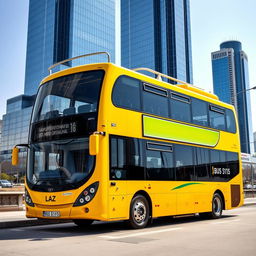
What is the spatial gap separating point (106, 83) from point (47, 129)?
216cm

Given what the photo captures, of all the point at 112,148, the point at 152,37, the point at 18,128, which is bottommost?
the point at 112,148

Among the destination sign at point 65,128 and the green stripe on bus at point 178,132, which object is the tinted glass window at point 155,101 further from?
the destination sign at point 65,128

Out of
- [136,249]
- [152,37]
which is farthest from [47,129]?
[152,37]

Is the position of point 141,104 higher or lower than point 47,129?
higher

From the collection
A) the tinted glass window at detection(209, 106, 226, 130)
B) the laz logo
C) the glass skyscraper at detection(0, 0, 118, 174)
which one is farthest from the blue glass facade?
the laz logo

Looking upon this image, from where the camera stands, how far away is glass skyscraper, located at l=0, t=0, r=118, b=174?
122m

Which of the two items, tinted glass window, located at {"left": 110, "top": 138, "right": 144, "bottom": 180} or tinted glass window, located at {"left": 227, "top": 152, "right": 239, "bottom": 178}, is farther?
tinted glass window, located at {"left": 227, "top": 152, "right": 239, "bottom": 178}

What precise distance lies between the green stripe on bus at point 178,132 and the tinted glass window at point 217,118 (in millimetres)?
329

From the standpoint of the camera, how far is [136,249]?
24.2 ft

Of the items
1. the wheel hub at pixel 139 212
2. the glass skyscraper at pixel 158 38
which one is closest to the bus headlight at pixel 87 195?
the wheel hub at pixel 139 212

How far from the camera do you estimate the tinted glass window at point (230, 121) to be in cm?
1678

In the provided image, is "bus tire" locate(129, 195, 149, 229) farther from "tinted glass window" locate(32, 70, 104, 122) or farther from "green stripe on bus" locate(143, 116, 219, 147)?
"tinted glass window" locate(32, 70, 104, 122)

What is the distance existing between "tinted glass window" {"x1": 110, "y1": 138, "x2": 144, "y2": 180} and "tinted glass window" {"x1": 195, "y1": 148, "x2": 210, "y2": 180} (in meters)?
3.57

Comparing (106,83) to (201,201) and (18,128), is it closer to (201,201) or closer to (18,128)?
(201,201)
